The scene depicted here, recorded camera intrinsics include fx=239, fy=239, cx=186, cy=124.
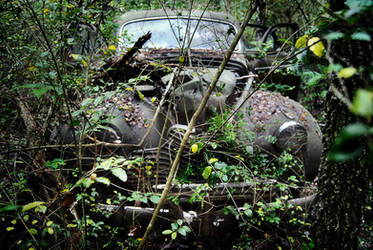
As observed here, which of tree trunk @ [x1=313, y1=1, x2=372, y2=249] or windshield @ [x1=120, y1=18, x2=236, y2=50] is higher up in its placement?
windshield @ [x1=120, y1=18, x2=236, y2=50]

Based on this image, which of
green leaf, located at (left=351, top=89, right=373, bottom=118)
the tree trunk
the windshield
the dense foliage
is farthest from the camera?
the windshield

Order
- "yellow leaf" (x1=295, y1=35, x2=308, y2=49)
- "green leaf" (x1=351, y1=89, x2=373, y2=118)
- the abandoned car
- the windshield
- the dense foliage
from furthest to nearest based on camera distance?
the windshield
the abandoned car
the dense foliage
"yellow leaf" (x1=295, y1=35, x2=308, y2=49)
"green leaf" (x1=351, y1=89, x2=373, y2=118)

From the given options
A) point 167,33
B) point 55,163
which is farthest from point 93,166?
point 167,33

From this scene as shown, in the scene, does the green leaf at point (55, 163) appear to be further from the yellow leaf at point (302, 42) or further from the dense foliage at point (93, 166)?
the yellow leaf at point (302, 42)

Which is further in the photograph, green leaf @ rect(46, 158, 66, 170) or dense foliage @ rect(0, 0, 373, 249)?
dense foliage @ rect(0, 0, 373, 249)

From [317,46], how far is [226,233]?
184 centimetres

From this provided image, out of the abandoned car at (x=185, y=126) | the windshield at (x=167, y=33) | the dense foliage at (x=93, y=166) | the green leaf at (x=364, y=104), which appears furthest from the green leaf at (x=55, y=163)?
the windshield at (x=167, y=33)

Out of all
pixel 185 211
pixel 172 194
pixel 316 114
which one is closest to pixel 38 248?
pixel 172 194

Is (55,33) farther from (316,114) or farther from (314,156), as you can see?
(316,114)

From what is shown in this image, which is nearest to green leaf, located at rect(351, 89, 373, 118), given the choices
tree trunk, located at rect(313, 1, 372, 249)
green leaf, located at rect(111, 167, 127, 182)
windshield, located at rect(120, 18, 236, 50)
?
tree trunk, located at rect(313, 1, 372, 249)

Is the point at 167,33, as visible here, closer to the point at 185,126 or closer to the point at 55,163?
the point at 185,126

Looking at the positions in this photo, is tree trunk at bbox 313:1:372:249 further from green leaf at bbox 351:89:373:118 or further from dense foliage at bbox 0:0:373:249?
green leaf at bbox 351:89:373:118

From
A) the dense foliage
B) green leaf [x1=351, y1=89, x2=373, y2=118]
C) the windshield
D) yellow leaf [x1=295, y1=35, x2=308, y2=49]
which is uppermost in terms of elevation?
the windshield

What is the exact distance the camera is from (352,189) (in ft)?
3.83
